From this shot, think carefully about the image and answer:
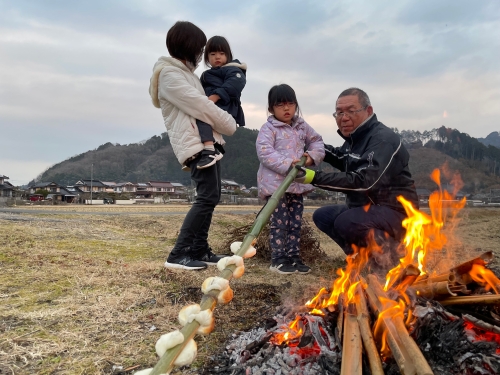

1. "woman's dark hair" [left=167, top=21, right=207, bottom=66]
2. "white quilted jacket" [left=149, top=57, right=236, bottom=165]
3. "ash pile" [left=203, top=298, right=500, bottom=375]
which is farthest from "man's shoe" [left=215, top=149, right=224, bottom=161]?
"ash pile" [left=203, top=298, right=500, bottom=375]

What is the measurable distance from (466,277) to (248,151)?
57.3 meters

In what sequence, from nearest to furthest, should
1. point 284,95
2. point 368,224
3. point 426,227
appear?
1. point 426,227
2. point 368,224
3. point 284,95

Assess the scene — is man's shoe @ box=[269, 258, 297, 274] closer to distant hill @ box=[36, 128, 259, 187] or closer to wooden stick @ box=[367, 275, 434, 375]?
wooden stick @ box=[367, 275, 434, 375]

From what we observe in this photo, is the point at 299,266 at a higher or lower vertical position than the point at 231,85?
lower

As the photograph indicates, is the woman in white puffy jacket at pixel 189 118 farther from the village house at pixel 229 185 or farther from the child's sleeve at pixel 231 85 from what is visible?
the village house at pixel 229 185

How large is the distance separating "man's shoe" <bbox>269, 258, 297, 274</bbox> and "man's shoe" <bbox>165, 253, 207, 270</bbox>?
2.84 ft

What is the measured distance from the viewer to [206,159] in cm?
355

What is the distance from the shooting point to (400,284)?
80.7 inches

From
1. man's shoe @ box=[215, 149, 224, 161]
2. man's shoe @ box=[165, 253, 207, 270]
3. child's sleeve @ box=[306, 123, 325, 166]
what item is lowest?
man's shoe @ box=[165, 253, 207, 270]

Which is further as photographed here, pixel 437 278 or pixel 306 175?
pixel 306 175

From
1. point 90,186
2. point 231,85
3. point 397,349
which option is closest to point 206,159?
point 231,85

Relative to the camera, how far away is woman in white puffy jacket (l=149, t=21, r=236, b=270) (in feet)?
11.5

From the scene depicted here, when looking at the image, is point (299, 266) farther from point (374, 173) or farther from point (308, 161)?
point (374, 173)

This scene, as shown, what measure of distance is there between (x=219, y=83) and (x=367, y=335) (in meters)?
2.97
